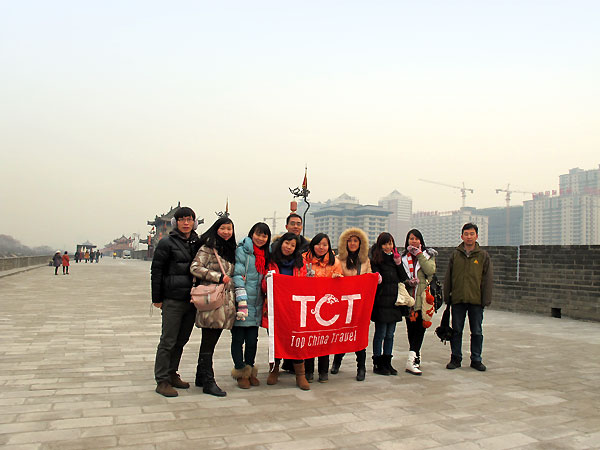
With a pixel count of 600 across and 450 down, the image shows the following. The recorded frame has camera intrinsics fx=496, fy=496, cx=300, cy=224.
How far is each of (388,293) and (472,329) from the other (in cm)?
148

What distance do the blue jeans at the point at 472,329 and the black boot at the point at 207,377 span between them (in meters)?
3.16

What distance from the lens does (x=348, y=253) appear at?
584 cm

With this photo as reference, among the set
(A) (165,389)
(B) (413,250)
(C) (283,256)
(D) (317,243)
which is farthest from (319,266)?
(A) (165,389)

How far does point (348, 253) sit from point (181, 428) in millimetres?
2808

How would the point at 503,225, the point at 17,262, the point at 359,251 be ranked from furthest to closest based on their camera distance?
1. the point at 503,225
2. the point at 17,262
3. the point at 359,251

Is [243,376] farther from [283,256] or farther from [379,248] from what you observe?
[379,248]

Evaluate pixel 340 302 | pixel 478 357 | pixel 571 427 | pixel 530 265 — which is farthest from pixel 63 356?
pixel 530 265

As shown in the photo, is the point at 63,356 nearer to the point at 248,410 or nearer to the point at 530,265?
the point at 248,410

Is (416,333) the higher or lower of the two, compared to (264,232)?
lower

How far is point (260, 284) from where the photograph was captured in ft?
16.9

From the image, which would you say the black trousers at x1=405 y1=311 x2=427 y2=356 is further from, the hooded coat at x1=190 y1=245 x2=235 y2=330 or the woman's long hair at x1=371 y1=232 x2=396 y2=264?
the hooded coat at x1=190 y1=245 x2=235 y2=330

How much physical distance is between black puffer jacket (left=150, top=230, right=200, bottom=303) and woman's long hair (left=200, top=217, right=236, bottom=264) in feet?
0.79

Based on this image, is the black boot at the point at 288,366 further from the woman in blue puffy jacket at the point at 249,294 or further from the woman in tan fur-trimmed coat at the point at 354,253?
the woman in blue puffy jacket at the point at 249,294

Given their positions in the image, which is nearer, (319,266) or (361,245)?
(319,266)
